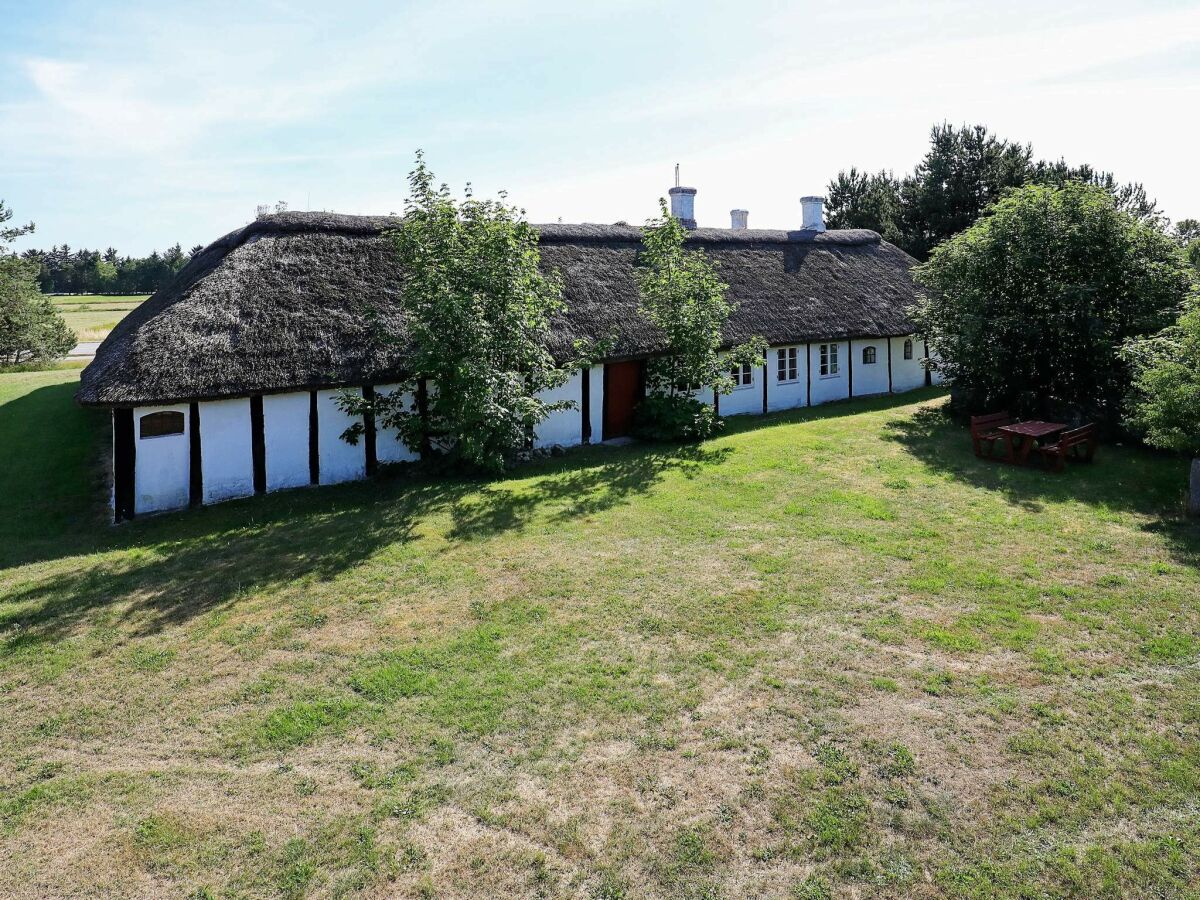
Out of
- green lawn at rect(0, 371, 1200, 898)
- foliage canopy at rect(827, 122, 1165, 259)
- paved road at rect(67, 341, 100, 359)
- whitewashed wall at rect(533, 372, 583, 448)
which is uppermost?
foliage canopy at rect(827, 122, 1165, 259)

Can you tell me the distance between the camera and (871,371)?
2098 cm

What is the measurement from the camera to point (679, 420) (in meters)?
15.4

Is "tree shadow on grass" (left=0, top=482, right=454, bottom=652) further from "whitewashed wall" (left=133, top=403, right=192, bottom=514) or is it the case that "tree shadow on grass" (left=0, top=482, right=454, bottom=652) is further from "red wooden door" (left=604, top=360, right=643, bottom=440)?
"red wooden door" (left=604, top=360, right=643, bottom=440)

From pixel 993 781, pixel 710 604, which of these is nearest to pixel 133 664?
pixel 710 604

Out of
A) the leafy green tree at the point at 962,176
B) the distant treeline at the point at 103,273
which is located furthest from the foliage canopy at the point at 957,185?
the distant treeline at the point at 103,273

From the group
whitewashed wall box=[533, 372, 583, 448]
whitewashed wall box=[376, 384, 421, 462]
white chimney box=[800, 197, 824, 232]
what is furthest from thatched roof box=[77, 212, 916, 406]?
white chimney box=[800, 197, 824, 232]

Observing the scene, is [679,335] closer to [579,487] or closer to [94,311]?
[579,487]

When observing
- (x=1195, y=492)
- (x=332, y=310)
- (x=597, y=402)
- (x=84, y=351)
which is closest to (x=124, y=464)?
(x=332, y=310)

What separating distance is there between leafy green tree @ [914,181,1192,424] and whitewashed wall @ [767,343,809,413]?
3.89m

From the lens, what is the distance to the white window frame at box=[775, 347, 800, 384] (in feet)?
62.2

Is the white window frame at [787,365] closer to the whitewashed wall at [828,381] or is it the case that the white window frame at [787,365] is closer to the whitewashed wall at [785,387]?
the whitewashed wall at [785,387]

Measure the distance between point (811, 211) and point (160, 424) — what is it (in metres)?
20.0

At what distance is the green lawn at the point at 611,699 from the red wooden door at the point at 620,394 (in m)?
5.25

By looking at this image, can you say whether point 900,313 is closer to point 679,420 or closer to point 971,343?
point 971,343
